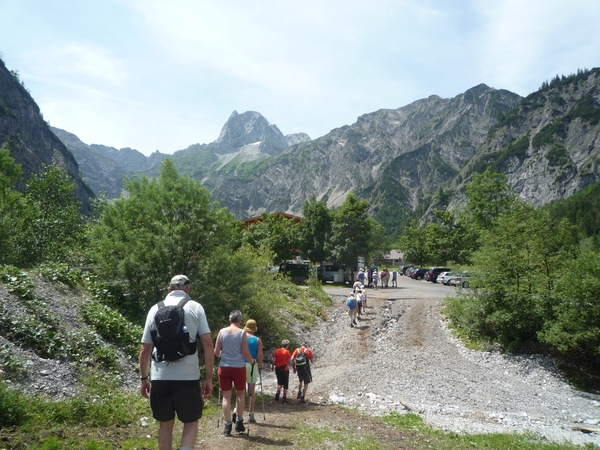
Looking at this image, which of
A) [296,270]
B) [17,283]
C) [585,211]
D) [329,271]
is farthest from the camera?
[585,211]

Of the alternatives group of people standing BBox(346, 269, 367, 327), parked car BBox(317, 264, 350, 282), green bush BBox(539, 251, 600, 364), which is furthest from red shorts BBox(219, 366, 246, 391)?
parked car BBox(317, 264, 350, 282)

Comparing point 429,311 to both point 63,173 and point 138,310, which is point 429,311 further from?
point 63,173

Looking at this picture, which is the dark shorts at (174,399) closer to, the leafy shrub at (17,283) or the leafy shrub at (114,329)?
the leafy shrub at (114,329)

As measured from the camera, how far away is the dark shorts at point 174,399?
4051mm

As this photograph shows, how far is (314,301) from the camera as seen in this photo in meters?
27.0

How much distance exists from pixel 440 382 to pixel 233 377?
31.6 ft

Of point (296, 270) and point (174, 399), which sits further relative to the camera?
point (296, 270)

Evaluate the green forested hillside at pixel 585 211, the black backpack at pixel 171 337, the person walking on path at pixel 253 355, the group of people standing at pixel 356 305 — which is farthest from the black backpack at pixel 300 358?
the green forested hillside at pixel 585 211

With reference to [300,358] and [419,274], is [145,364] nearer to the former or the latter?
[300,358]

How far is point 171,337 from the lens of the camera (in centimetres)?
400

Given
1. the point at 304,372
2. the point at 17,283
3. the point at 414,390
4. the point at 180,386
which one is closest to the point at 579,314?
the point at 414,390

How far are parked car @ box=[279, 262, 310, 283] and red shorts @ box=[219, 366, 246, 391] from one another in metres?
33.3

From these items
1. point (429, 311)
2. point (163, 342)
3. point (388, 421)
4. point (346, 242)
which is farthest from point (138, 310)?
point (346, 242)

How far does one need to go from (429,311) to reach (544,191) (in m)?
140
